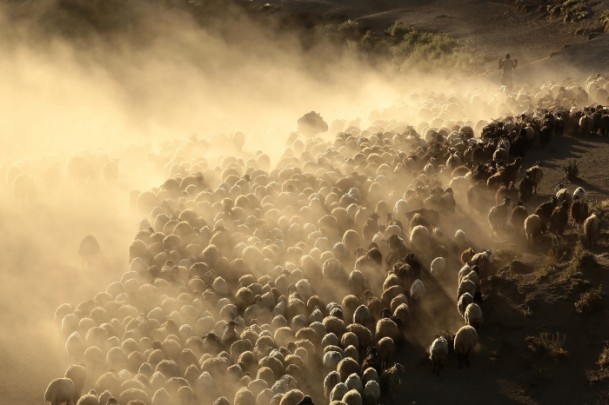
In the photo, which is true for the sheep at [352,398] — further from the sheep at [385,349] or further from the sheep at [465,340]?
the sheep at [465,340]

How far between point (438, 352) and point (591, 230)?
577 cm

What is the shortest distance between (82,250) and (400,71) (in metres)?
30.0

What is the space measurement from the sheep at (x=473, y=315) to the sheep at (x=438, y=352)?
1040mm

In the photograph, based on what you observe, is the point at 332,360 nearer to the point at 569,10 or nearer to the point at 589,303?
the point at 589,303

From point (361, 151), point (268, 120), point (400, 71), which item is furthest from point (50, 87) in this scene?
point (361, 151)

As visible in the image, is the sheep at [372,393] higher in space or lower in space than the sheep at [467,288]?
lower

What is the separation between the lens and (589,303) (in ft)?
61.0

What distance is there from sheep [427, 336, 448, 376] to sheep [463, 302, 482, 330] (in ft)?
3.41

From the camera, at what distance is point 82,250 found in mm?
23219

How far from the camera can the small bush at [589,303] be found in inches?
731

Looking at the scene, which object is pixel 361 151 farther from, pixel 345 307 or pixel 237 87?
pixel 237 87

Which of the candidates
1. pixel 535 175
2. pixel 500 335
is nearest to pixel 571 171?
pixel 535 175

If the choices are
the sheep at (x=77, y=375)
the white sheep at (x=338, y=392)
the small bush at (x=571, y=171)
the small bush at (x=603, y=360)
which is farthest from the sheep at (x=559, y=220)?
the sheep at (x=77, y=375)

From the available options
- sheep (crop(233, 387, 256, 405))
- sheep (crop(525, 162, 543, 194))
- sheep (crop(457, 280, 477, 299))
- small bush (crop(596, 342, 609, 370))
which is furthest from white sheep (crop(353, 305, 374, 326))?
sheep (crop(525, 162, 543, 194))
